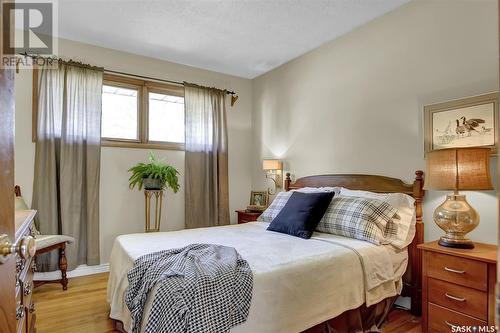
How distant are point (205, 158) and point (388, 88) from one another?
2.46 metres

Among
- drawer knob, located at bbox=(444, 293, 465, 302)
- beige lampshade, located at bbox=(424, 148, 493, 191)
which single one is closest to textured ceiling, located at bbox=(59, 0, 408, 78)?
beige lampshade, located at bbox=(424, 148, 493, 191)

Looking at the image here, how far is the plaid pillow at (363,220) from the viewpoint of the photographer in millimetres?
2273

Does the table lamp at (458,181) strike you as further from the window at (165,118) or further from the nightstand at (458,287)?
the window at (165,118)

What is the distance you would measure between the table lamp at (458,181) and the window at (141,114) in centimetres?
308

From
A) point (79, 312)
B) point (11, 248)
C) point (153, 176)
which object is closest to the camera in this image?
point (11, 248)

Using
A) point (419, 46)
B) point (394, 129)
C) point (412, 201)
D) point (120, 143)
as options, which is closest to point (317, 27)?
point (419, 46)

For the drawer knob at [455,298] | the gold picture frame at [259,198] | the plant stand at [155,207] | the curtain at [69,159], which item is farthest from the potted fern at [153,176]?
the drawer knob at [455,298]

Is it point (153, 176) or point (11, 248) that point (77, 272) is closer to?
point (153, 176)

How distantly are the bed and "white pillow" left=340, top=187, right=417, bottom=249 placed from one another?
6cm

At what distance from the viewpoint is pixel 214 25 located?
304cm

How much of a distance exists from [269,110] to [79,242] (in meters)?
3.00

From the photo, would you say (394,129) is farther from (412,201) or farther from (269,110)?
(269,110)

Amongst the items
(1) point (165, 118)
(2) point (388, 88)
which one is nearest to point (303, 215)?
(2) point (388, 88)

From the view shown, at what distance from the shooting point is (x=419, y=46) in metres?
2.54
